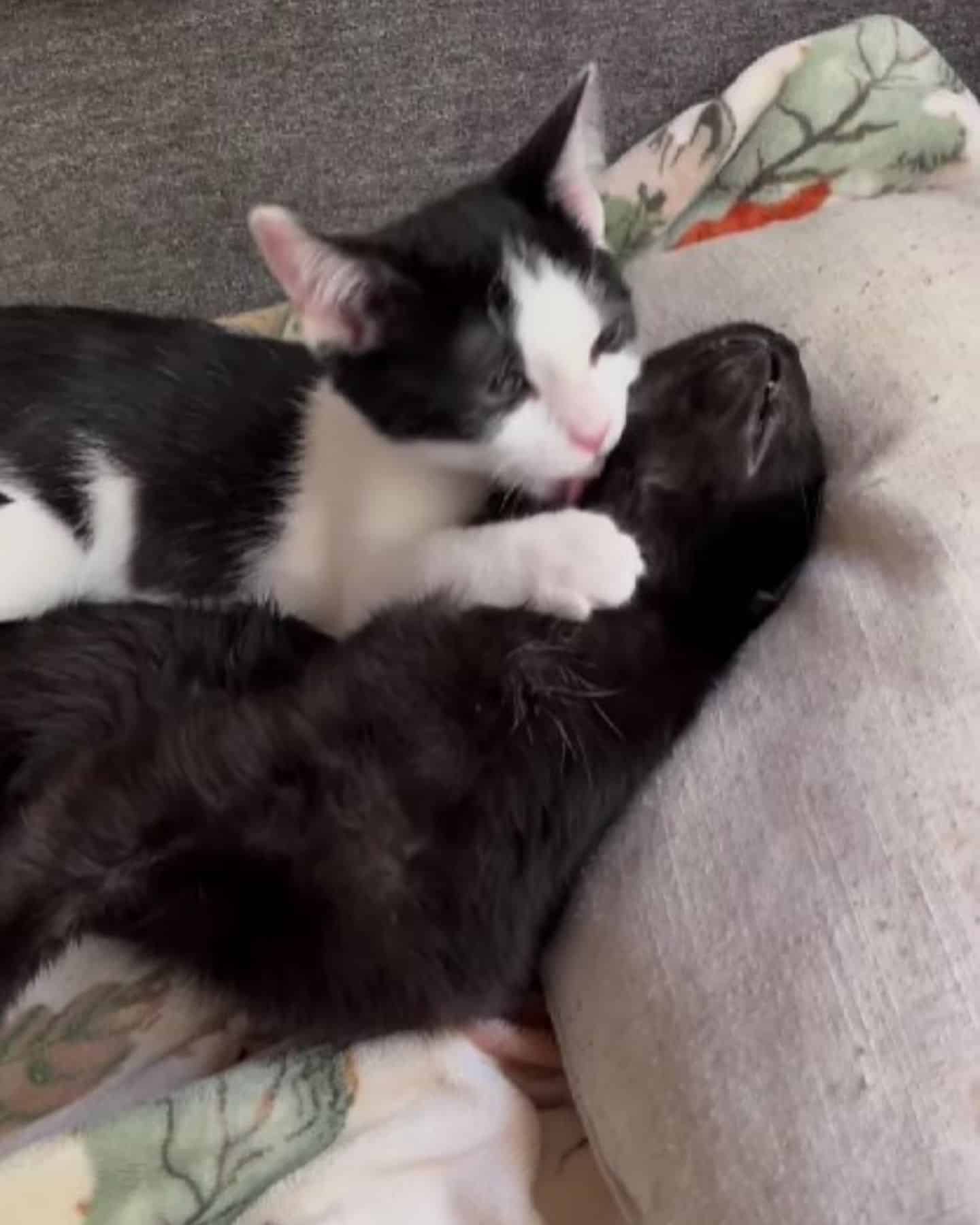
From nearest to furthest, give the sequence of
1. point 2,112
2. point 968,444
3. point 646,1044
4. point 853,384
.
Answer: point 646,1044
point 968,444
point 853,384
point 2,112

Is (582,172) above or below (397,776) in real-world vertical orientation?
above

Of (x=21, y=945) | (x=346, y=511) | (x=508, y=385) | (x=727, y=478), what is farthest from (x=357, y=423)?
(x=21, y=945)

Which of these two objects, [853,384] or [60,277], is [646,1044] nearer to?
[853,384]

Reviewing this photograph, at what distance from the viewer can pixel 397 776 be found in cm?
103

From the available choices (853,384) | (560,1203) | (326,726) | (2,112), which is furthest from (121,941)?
(2,112)

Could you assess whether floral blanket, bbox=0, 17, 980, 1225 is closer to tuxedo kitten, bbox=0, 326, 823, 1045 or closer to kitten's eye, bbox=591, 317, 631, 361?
tuxedo kitten, bbox=0, 326, 823, 1045

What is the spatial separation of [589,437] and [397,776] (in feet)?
0.96

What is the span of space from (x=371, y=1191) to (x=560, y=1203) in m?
0.13

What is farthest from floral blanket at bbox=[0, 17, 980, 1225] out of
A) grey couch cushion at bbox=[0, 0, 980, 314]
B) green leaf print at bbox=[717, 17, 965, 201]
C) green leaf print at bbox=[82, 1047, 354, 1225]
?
green leaf print at bbox=[717, 17, 965, 201]

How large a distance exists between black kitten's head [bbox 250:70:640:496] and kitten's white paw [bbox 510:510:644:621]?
0.06 m

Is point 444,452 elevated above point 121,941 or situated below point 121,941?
above

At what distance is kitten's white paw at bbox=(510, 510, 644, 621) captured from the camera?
107cm

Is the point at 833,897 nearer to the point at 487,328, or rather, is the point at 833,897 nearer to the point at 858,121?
the point at 487,328

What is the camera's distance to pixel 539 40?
4.93ft
